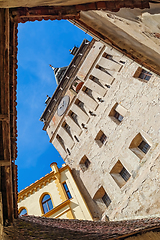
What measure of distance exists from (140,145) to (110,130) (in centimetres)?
299

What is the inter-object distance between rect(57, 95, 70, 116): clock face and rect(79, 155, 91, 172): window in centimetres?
595

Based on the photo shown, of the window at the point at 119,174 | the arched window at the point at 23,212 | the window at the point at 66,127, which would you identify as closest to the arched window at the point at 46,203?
the arched window at the point at 23,212

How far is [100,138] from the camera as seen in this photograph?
683 inches

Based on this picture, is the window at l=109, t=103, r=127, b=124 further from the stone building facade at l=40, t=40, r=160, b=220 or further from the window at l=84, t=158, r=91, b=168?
the window at l=84, t=158, r=91, b=168

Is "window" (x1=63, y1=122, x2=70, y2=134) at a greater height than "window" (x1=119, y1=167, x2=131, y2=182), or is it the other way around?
"window" (x1=63, y1=122, x2=70, y2=134)

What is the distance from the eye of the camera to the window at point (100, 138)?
16750 millimetres

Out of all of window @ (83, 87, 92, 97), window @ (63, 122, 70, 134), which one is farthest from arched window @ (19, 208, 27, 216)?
window @ (83, 87, 92, 97)

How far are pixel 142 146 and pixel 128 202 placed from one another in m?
3.25

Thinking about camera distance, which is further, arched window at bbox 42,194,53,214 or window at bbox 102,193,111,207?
arched window at bbox 42,194,53,214

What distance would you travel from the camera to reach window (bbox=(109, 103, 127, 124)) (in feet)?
51.0

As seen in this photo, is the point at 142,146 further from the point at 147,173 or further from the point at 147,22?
the point at 147,22

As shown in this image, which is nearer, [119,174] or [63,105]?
[119,174]

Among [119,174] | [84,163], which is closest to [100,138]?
[84,163]

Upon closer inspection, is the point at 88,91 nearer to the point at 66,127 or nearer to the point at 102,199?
the point at 66,127
